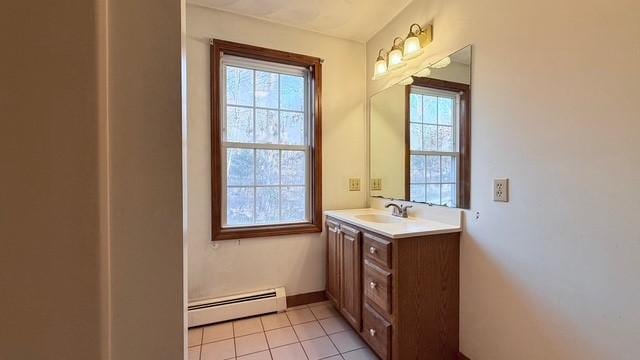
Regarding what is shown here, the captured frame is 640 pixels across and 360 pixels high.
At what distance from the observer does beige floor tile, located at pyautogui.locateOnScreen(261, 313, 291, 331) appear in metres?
2.06

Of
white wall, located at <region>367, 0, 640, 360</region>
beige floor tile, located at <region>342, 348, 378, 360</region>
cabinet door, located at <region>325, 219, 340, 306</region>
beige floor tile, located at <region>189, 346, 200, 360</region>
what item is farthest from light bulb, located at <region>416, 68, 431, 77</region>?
beige floor tile, located at <region>189, 346, 200, 360</region>

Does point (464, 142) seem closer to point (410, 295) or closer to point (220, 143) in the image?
point (410, 295)

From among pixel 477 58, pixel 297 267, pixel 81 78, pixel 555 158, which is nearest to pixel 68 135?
pixel 81 78

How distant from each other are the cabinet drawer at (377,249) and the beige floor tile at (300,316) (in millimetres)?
858

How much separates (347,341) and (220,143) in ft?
5.70

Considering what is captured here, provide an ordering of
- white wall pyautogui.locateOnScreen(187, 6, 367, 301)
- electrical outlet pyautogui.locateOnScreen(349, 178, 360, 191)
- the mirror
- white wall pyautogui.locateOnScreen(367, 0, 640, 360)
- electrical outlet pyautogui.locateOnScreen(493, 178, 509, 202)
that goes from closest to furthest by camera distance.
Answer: white wall pyautogui.locateOnScreen(367, 0, 640, 360)
electrical outlet pyautogui.locateOnScreen(493, 178, 509, 202)
the mirror
white wall pyautogui.locateOnScreen(187, 6, 367, 301)
electrical outlet pyautogui.locateOnScreen(349, 178, 360, 191)

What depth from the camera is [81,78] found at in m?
0.44

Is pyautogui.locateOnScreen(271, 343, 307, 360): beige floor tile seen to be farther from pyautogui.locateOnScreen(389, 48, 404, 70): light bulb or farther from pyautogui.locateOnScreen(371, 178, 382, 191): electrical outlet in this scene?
pyautogui.locateOnScreen(389, 48, 404, 70): light bulb

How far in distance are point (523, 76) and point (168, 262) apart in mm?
1611

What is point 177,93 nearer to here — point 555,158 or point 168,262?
point 168,262

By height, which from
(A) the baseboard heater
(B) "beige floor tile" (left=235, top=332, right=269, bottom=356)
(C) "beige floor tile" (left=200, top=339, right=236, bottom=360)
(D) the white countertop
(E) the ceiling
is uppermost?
(E) the ceiling

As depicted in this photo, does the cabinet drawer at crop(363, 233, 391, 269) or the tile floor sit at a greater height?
the cabinet drawer at crop(363, 233, 391, 269)

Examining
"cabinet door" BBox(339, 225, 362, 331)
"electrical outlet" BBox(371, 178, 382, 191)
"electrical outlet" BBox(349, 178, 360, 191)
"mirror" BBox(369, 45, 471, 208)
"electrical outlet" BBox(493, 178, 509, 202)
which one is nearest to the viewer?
"electrical outlet" BBox(493, 178, 509, 202)

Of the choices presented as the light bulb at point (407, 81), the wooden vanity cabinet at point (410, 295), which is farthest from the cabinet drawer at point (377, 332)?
the light bulb at point (407, 81)
